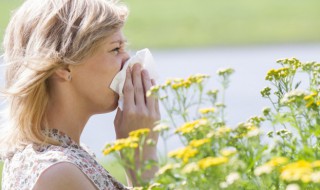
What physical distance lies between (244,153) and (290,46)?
10280mm

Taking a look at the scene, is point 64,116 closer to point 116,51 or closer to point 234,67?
point 116,51

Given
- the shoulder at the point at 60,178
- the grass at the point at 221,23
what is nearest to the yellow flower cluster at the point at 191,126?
the shoulder at the point at 60,178

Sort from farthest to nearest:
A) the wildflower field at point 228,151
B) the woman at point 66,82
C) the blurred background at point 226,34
Result: 1. the blurred background at point 226,34
2. the woman at point 66,82
3. the wildflower field at point 228,151

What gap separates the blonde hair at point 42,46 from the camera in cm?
176

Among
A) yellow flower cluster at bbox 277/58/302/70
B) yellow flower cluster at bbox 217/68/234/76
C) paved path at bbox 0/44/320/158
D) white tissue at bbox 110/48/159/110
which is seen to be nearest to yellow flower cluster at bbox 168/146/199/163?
yellow flower cluster at bbox 217/68/234/76

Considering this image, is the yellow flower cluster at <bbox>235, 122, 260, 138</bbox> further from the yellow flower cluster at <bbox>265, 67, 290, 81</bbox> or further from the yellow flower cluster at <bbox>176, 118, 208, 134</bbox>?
the yellow flower cluster at <bbox>265, 67, 290, 81</bbox>

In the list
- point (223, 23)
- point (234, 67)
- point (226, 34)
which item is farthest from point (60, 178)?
point (223, 23)

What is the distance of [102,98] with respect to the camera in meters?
1.78

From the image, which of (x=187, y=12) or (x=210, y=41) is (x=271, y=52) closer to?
(x=210, y=41)

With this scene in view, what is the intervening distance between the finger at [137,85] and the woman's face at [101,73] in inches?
1.3

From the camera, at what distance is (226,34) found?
13297mm

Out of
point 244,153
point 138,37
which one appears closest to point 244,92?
point 138,37

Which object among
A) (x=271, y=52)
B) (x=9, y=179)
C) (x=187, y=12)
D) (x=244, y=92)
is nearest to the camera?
(x=9, y=179)

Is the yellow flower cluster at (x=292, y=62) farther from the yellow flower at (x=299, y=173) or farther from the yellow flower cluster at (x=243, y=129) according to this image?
the yellow flower at (x=299, y=173)
